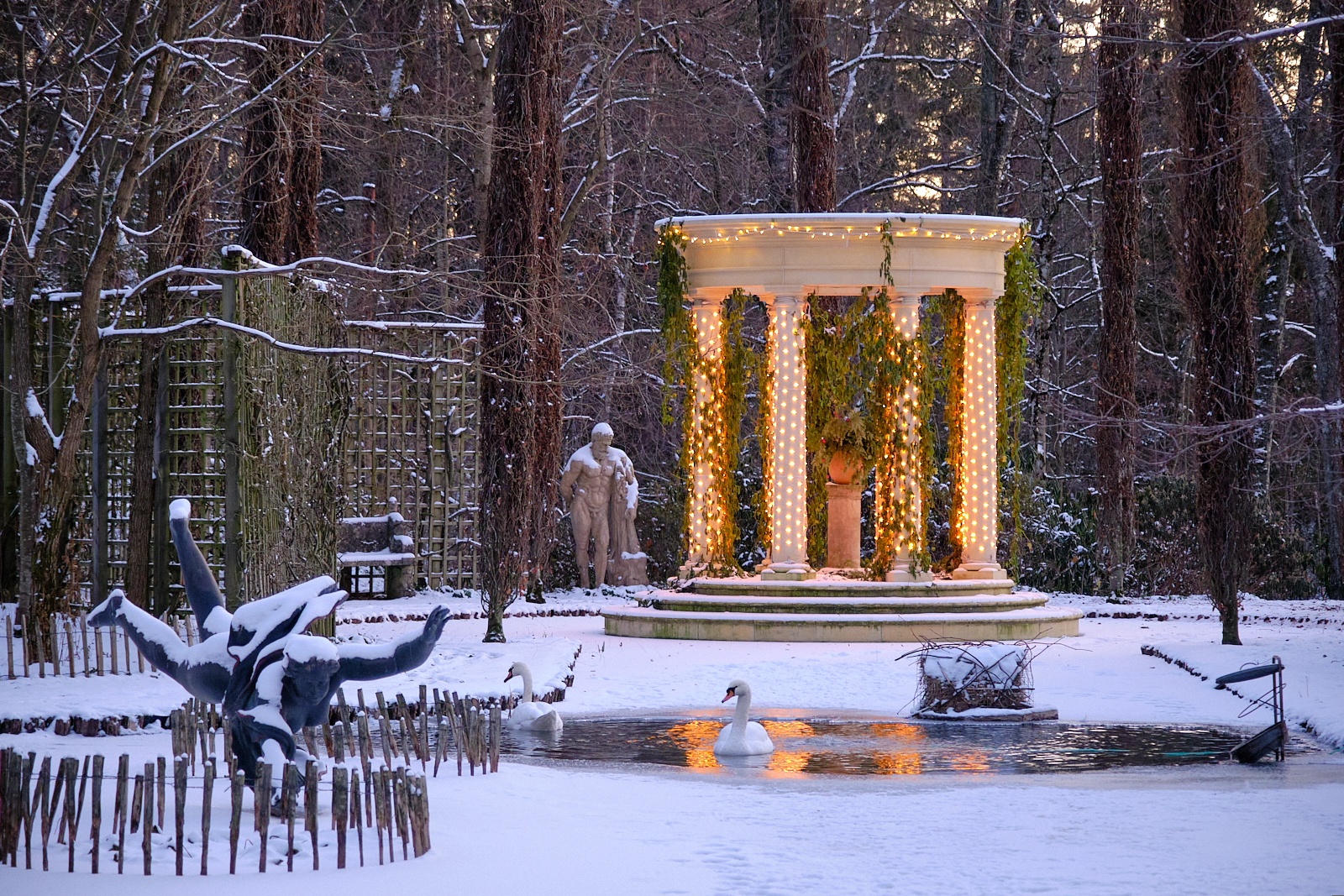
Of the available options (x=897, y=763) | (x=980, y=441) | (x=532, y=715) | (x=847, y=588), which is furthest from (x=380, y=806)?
(x=980, y=441)

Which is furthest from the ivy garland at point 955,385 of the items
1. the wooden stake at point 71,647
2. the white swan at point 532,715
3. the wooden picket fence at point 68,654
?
the wooden stake at point 71,647

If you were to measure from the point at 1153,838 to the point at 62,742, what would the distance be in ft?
23.2

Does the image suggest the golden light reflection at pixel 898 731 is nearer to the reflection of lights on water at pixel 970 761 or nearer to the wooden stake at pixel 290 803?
the reflection of lights on water at pixel 970 761

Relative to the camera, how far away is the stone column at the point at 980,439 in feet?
67.1

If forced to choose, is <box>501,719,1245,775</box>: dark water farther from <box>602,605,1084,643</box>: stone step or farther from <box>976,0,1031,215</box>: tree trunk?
<box>976,0,1031,215</box>: tree trunk

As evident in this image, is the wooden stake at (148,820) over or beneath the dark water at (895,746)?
over

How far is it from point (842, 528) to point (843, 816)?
13.3 metres

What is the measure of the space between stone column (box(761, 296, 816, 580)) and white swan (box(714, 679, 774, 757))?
27.1 ft

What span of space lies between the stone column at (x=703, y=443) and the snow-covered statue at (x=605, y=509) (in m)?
3.64

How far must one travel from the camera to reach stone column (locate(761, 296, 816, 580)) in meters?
19.6

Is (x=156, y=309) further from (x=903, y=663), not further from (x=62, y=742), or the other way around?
(x=903, y=663)

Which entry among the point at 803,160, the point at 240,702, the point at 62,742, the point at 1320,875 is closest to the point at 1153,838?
the point at 1320,875

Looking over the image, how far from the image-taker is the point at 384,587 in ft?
78.6

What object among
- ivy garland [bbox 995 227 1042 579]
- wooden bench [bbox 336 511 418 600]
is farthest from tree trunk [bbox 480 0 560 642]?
ivy garland [bbox 995 227 1042 579]
